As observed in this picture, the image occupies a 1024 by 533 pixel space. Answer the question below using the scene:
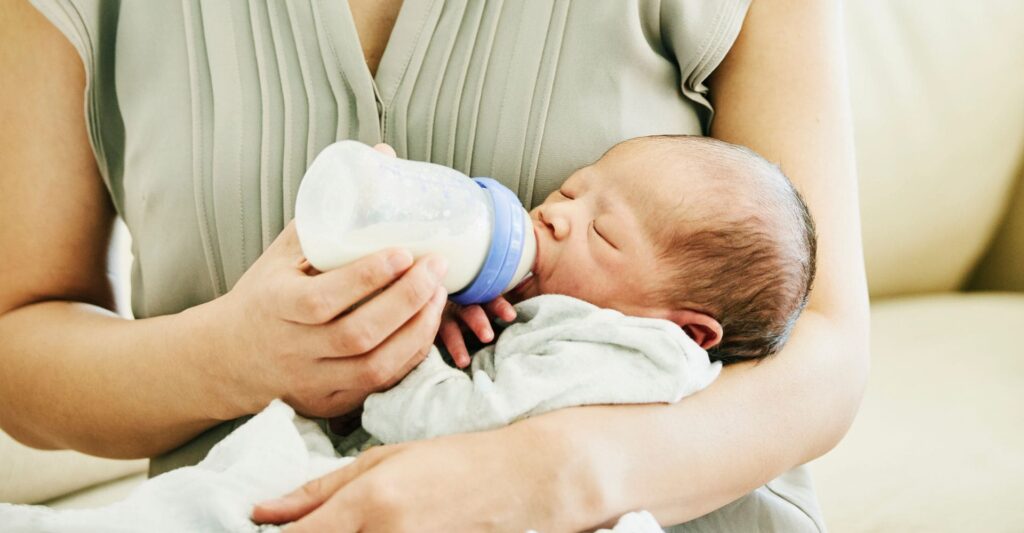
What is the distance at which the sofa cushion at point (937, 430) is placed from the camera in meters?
1.21

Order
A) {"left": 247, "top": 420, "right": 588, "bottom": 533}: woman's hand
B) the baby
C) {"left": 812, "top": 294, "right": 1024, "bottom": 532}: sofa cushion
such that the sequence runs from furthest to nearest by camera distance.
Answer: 1. {"left": 812, "top": 294, "right": 1024, "bottom": 532}: sofa cushion
2. the baby
3. {"left": 247, "top": 420, "right": 588, "bottom": 533}: woman's hand

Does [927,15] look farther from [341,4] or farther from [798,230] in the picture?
[341,4]

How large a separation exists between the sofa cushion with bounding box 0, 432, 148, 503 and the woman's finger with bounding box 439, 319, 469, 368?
93 cm

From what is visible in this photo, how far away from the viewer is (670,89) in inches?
38.4

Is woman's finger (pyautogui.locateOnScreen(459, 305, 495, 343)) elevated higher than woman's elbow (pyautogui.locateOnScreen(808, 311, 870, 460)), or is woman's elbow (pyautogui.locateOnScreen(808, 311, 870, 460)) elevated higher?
woman's finger (pyautogui.locateOnScreen(459, 305, 495, 343))

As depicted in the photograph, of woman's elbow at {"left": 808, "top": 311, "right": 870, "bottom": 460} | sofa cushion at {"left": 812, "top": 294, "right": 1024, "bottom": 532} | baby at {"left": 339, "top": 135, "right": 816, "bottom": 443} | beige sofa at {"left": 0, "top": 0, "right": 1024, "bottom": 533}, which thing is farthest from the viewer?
beige sofa at {"left": 0, "top": 0, "right": 1024, "bottom": 533}

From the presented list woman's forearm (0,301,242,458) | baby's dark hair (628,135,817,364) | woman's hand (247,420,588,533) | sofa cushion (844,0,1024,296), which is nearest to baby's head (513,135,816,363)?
baby's dark hair (628,135,817,364)

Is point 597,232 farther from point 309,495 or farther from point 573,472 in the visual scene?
point 309,495

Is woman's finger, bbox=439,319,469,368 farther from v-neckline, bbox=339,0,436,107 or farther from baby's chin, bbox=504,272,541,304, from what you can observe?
v-neckline, bbox=339,0,436,107

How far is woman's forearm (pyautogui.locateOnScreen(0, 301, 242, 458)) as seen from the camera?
0.81 m

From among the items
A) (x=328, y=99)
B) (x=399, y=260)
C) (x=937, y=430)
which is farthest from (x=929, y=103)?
(x=399, y=260)

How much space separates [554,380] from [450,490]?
0.14 metres

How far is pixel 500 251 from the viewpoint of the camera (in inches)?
29.4

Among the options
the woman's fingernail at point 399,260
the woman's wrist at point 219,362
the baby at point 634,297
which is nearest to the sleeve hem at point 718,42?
the baby at point 634,297
